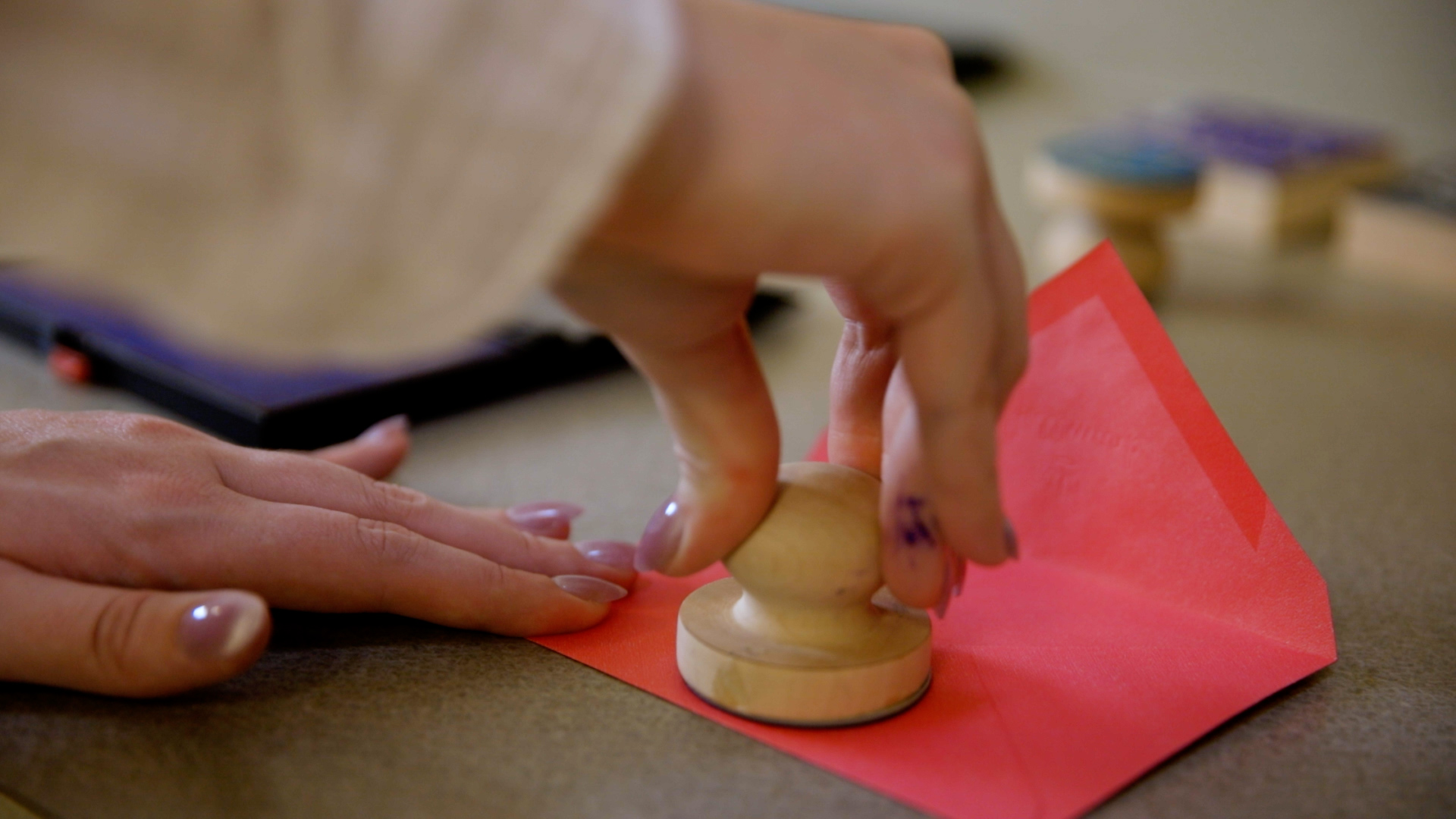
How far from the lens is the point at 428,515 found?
532mm

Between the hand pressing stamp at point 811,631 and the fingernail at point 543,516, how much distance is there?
142mm

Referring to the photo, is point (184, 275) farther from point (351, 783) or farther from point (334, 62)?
point (351, 783)

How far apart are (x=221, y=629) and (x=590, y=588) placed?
161 millimetres

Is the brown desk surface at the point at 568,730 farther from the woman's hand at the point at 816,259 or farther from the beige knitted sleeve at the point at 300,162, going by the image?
the beige knitted sleeve at the point at 300,162

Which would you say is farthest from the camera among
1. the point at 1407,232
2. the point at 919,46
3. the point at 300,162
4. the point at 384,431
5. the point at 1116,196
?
the point at 1407,232

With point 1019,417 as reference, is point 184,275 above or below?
above

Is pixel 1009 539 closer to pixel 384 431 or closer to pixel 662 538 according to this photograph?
pixel 662 538

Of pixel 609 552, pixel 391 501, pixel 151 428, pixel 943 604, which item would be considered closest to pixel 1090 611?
pixel 943 604

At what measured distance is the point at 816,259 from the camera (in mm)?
344

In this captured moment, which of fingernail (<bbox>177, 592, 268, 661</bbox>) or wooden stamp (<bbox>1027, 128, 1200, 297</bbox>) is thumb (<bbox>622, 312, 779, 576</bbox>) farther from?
wooden stamp (<bbox>1027, 128, 1200, 297</bbox>)

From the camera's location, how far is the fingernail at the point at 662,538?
44cm


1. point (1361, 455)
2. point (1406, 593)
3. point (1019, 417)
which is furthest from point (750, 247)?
point (1361, 455)

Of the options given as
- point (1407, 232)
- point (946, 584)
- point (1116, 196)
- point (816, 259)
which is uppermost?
point (816, 259)

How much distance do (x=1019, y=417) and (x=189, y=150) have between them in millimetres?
454
